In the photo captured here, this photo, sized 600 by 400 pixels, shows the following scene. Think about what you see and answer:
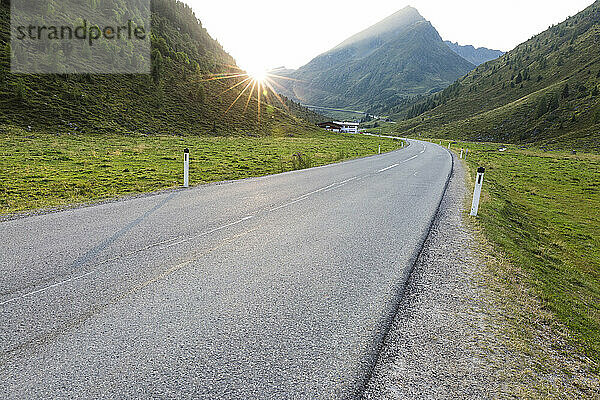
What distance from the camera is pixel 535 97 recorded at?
113312mm

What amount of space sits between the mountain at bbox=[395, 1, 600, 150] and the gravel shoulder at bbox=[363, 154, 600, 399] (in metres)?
84.7

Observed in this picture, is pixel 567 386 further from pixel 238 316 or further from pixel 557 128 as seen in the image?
pixel 557 128

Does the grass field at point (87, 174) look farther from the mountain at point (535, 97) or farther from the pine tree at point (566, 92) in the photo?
the pine tree at point (566, 92)

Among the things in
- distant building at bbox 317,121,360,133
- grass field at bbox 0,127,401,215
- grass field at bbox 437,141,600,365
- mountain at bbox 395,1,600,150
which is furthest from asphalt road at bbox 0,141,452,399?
distant building at bbox 317,121,360,133

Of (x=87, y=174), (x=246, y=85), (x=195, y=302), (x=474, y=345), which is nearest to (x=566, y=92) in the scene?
(x=246, y=85)

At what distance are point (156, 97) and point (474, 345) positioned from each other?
73.1 m

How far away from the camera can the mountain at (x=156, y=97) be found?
46.0 metres

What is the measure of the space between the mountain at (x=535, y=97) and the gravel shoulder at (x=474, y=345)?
278 feet

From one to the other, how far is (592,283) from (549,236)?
483cm

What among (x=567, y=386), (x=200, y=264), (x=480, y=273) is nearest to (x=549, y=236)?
(x=480, y=273)

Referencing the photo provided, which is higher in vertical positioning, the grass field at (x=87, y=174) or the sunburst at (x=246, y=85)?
the sunburst at (x=246, y=85)

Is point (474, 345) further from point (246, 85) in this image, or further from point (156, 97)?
point (246, 85)

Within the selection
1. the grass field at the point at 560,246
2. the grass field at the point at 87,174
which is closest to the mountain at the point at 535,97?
the grass field at the point at 560,246

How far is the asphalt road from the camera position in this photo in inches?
114
